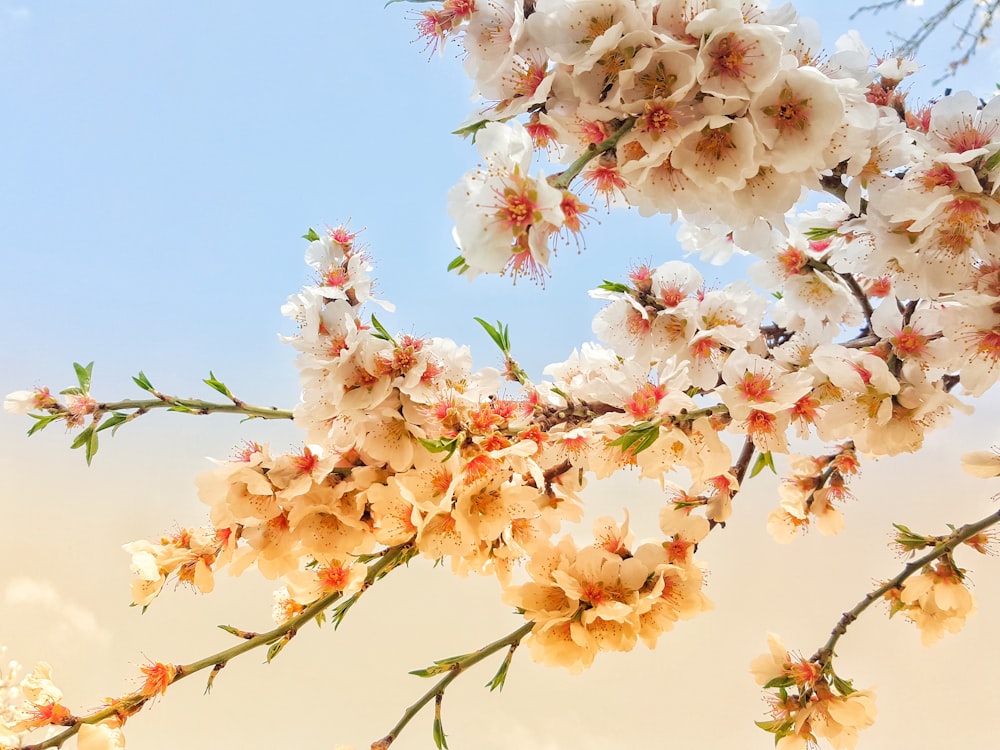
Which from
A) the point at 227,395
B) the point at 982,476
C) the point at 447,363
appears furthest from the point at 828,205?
the point at 227,395

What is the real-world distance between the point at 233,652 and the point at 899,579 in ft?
4.53

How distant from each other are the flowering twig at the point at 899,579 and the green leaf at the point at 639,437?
74 centimetres

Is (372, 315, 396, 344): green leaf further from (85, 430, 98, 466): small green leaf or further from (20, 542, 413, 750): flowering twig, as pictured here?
(85, 430, 98, 466): small green leaf

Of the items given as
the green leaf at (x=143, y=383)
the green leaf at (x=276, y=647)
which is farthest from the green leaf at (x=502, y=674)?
the green leaf at (x=143, y=383)

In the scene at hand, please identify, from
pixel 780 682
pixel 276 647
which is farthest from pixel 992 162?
pixel 276 647

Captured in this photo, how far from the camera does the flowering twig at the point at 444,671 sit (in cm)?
129

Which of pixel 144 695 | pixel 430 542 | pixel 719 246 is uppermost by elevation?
pixel 719 246

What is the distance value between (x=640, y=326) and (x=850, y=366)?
0.39 meters

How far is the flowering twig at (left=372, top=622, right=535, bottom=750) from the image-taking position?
4.22ft

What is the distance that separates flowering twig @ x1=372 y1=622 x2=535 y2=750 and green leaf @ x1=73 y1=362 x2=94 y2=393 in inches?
31.8

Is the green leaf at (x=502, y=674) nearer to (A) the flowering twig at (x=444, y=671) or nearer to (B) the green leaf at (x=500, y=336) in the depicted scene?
(A) the flowering twig at (x=444, y=671)

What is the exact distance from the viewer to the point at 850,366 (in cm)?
114

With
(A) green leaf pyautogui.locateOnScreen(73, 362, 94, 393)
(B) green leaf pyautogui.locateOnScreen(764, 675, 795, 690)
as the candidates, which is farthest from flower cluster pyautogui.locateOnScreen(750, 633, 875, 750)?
(A) green leaf pyautogui.locateOnScreen(73, 362, 94, 393)

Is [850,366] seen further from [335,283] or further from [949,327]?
[335,283]
